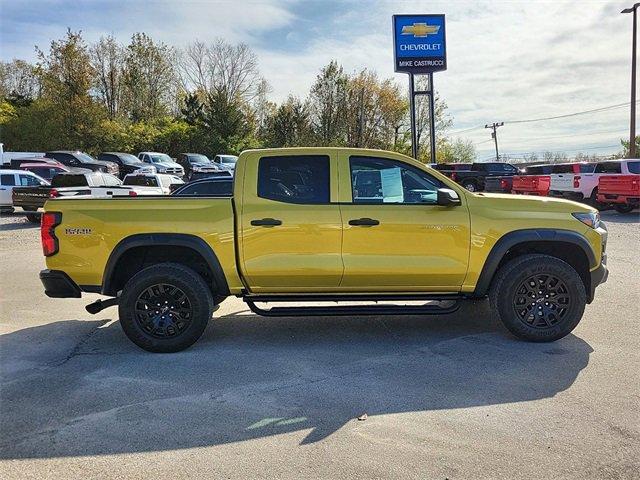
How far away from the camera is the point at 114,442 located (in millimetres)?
3270

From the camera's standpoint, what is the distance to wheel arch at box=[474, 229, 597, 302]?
4.88 metres

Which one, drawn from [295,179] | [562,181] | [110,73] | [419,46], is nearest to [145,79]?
[110,73]

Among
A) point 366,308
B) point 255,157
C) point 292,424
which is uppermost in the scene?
point 255,157

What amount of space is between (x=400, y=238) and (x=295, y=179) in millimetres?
1174

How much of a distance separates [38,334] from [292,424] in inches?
138

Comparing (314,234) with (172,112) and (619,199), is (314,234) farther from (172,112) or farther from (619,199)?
(172,112)

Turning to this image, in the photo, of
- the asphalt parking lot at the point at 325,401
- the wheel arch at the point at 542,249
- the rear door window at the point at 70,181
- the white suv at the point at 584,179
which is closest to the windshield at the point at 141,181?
the rear door window at the point at 70,181

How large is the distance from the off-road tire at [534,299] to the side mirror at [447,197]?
866mm

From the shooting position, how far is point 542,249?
520 cm

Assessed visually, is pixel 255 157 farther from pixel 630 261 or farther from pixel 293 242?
pixel 630 261

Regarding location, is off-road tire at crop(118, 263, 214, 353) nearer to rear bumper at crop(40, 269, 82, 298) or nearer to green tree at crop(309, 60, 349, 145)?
rear bumper at crop(40, 269, 82, 298)

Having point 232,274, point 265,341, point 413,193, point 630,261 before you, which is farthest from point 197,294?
point 630,261

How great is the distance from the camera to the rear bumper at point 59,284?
4.84 meters

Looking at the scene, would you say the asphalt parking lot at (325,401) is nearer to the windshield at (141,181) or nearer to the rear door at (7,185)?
the windshield at (141,181)
